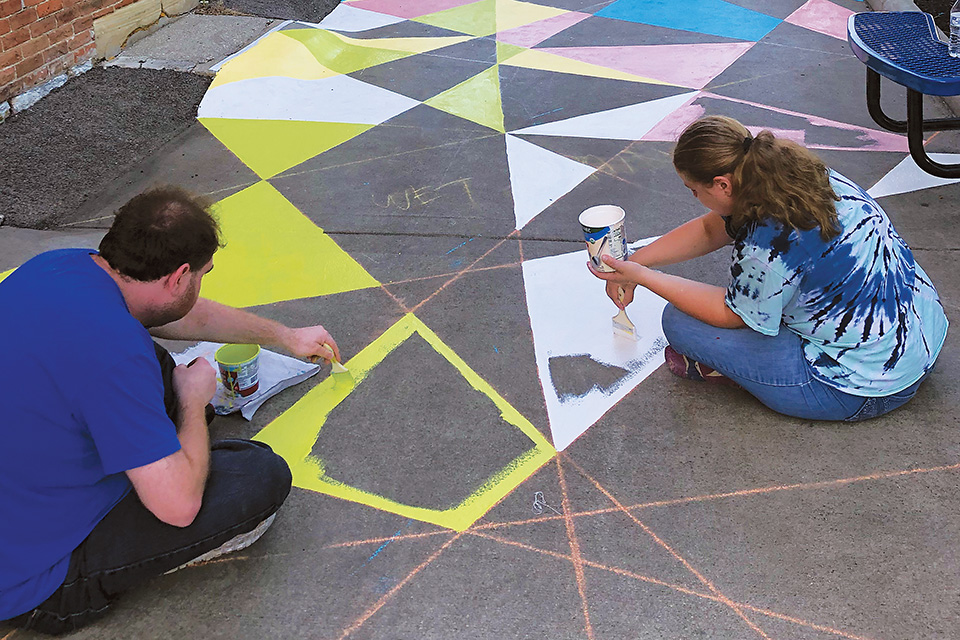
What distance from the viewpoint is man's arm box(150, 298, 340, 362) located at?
8.40ft

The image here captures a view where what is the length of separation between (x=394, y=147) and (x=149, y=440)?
301 cm

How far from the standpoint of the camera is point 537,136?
15.1ft

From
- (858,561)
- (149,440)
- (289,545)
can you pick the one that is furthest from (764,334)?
(149,440)

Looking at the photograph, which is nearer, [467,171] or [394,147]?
[467,171]

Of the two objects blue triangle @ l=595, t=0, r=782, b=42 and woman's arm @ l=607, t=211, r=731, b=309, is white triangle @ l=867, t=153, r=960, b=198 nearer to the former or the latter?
woman's arm @ l=607, t=211, r=731, b=309

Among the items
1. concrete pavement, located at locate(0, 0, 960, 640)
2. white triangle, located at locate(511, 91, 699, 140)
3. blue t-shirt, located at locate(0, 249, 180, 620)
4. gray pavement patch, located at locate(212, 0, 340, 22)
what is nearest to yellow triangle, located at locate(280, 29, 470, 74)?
gray pavement patch, located at locate(212, 0, 340, 22)

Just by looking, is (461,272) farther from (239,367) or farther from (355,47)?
(355,47)

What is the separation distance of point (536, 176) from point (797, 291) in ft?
6.70

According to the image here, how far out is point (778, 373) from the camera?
252cm

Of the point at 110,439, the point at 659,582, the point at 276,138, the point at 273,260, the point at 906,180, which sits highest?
the point at 110,439

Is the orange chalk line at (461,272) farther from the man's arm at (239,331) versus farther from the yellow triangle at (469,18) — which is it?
the yellow triangle at (469,18)

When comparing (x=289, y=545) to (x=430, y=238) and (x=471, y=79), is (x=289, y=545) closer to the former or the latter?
(x=430, y=238)

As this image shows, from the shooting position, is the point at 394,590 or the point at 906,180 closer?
the point at 394,590

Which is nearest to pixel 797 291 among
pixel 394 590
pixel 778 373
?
pixel 778 373
